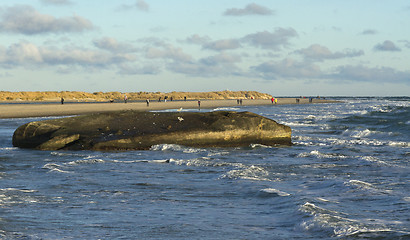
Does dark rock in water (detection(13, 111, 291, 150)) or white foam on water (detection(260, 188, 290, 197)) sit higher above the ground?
dark rock in water (detection(13, 111, 291, 150))

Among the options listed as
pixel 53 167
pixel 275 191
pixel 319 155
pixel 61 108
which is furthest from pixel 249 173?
pixel 61 108

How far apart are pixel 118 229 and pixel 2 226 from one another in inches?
61.0

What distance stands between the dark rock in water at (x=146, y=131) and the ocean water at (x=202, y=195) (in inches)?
29.3

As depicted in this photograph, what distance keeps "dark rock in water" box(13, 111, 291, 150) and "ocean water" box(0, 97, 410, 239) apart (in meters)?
0.74

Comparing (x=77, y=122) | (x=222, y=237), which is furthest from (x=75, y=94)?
(x=222, y=237)

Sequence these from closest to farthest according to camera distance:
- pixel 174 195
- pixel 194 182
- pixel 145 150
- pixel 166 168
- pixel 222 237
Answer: pixel 222 237, pixel 174 195, pixel 194 182, pixel 166 168, pixel 145 150

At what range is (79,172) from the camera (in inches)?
429

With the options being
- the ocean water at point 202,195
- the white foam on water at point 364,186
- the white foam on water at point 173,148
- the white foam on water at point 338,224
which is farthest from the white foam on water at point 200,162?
the white foam on water at point 338,224

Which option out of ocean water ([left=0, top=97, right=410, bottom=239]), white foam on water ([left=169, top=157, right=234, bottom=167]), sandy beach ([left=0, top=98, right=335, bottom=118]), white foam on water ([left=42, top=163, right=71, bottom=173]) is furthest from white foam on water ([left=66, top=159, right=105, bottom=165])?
sandy beach ([left=0, top=98, right=335, bottom=118])

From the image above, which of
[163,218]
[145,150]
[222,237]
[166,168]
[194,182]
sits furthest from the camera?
[145,150]

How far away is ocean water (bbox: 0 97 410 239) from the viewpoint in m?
6.05

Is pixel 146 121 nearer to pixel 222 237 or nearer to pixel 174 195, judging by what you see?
pixel 174 195

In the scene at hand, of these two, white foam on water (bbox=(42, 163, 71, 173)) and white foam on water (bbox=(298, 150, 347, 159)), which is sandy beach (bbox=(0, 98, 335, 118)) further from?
white foam on water (bbox=(298, 150, 347, 159))

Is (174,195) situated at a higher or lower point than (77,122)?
lower
